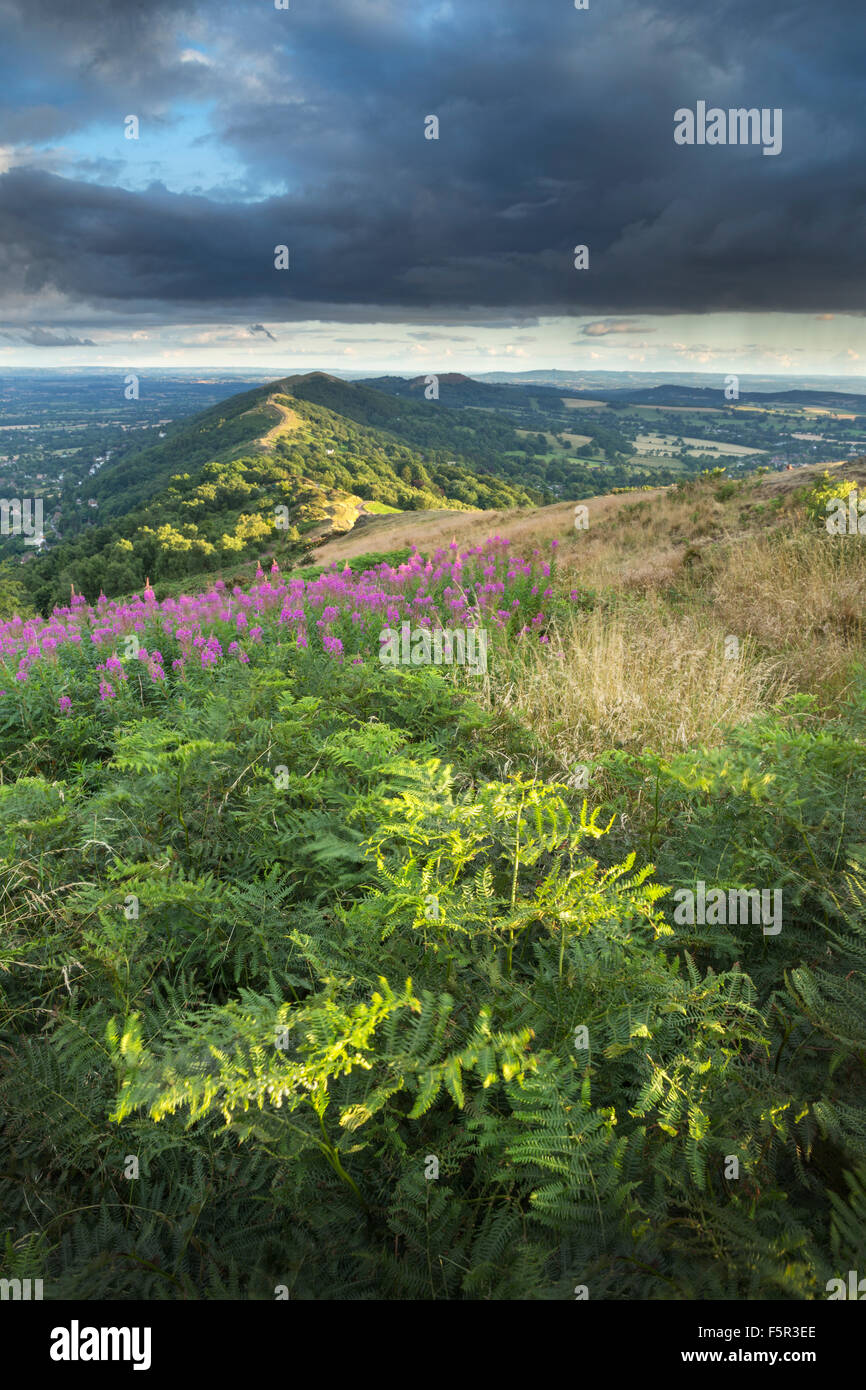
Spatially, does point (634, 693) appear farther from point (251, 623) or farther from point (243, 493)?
point (243, 493)

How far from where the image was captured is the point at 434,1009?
64.7 inches

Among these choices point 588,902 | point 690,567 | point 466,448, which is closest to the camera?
point 588,902

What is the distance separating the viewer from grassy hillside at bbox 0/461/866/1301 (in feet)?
4.66

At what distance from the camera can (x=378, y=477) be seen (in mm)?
89625

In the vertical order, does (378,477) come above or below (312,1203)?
above

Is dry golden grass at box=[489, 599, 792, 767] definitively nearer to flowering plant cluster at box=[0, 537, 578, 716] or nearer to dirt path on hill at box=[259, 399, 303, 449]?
flowering plant cluster at box=[0, 537, 578, 716]

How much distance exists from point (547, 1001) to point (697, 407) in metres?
175

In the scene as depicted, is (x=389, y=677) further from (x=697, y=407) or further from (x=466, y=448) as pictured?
(x=697, y=407)

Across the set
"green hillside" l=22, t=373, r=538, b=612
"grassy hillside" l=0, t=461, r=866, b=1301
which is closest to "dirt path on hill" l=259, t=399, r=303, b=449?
"green hillside" l=22, t=373, r=538, b=612

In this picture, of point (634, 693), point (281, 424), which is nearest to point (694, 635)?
point (634, 693)

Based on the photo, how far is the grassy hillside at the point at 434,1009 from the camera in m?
1.42

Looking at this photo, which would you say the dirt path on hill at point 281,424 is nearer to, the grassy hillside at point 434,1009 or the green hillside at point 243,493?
the green hillside at point 243,493

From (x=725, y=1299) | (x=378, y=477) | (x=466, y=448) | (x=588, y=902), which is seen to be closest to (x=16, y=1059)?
(x=588, y=902)

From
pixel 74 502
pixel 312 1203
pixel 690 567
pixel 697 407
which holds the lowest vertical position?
pixel 312 1203
